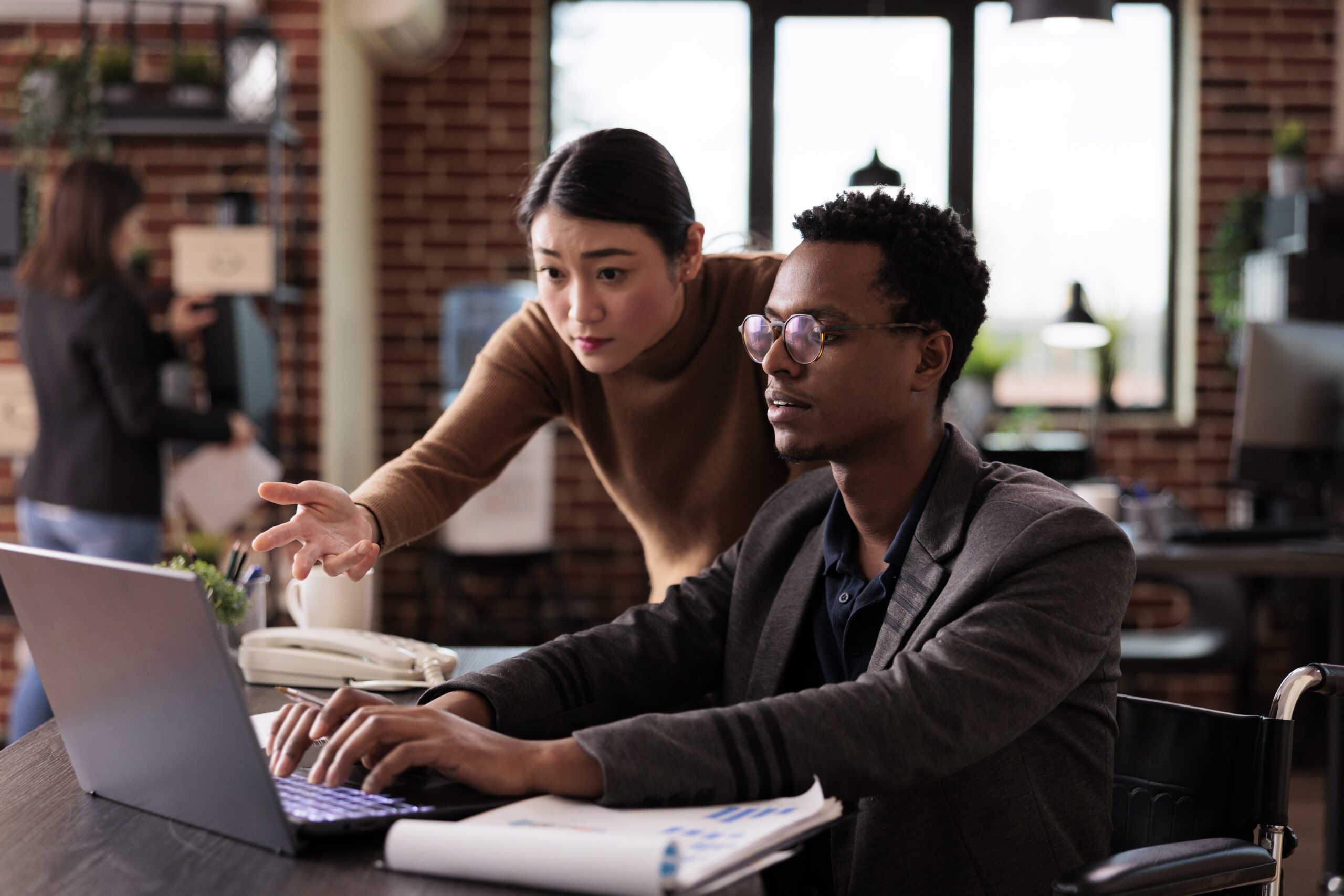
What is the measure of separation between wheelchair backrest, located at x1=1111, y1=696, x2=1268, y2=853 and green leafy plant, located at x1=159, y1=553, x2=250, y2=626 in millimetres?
1082

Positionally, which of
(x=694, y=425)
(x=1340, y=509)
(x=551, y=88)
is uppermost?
(x=551, y=88)

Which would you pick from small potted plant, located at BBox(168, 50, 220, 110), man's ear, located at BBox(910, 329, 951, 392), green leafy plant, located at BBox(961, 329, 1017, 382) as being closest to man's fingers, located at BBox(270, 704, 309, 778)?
man's ear, located at BBox(910, 329, 951, 392)

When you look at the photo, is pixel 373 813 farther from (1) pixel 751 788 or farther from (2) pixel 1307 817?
(2) pixel 1307 817

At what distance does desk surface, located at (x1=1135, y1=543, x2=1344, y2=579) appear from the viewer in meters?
2.82

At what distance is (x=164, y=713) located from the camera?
907 mm

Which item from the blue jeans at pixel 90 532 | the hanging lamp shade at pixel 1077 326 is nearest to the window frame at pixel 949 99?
the hanging lamp shade at pixel 1077 326

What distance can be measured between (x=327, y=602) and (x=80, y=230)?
73.3 inches

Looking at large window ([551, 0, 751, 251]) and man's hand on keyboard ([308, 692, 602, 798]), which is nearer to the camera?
man's hand on keyboard ([308, 692, 602, 798])

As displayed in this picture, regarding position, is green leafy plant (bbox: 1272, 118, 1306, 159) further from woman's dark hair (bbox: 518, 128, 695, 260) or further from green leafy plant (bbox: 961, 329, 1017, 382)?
woman's dark hair (bbox: 518, 128, 695, 260)

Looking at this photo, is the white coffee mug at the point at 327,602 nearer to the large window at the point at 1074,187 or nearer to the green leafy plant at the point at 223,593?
the green leafy plant at the point at 223,593

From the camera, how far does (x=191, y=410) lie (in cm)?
327

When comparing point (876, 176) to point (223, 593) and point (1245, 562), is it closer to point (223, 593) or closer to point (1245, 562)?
A: point (1245, 562)

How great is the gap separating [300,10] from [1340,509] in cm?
363

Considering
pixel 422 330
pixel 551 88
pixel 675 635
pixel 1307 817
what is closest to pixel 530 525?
pixel 422 330
